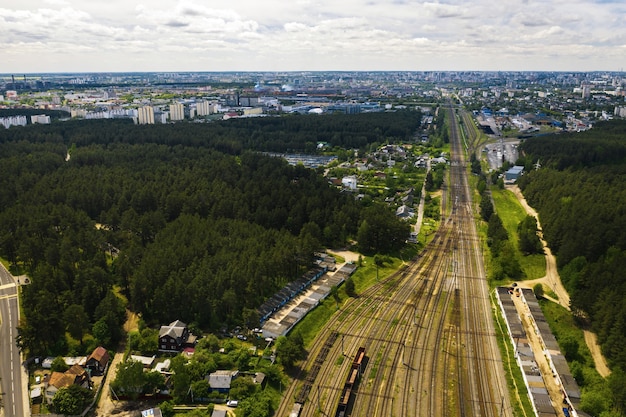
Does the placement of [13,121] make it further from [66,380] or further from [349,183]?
[66,380]

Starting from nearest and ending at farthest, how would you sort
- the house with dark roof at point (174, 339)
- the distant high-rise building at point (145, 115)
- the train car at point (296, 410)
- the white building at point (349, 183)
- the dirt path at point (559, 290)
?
the train car at point (296, 410) → the dirt path at point (559, 290) → the house with dark roof at point (174, 339) → the white building at point (349, 183) → the distant high-rise building at point (145, 115)

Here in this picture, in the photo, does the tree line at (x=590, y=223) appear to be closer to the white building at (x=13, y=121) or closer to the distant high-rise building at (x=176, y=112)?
the distant high-rise building at (x=176, y=112)

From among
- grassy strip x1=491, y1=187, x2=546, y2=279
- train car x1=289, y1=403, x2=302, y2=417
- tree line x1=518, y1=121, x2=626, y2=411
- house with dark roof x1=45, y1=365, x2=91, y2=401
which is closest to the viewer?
train car x1=289, y1=403, x2=302, y2=417

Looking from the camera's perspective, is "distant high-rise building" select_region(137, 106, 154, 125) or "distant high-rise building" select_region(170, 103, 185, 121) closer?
"distant high-rise building" select_region(137, 106, 154, 125)

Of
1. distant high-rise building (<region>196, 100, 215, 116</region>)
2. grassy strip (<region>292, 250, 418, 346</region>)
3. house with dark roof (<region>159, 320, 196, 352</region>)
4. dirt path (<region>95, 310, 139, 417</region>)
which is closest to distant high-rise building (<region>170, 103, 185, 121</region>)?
distant high-rise building (<region>196, 100, 215, 116</region>)

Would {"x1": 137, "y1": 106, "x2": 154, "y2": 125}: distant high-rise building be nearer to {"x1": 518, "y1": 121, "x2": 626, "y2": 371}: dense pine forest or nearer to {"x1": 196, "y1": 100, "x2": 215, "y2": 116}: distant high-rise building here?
{"x1": 196, "y1": 100, "x2": 215, "y2": 116}: distant high-rise building

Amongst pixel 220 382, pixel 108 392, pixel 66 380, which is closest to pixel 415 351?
pixel 220 382

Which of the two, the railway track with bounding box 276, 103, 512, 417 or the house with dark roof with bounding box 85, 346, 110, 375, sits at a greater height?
the house with dark roof with bounding box 85, 346, 110, 375

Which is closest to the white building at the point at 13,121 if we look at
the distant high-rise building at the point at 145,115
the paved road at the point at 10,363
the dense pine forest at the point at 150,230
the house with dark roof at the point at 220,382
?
the distant high-rise building at the point at 145,115
